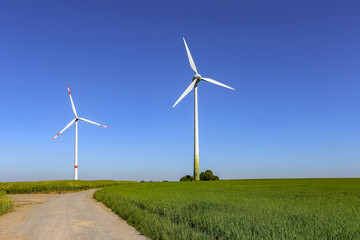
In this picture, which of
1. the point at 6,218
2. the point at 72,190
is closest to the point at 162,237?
the point at 6,218

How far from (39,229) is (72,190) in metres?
49.8

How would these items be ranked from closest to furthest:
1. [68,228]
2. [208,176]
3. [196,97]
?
[68,228]
[196,97]
[208,176]

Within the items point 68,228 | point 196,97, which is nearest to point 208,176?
point 196,97

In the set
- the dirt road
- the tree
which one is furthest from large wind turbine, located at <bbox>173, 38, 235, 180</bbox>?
the dirt road

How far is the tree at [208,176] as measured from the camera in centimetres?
8362

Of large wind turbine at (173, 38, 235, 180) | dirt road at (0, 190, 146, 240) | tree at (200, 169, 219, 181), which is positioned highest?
large wind turbine at (173, 38, 235, 180)

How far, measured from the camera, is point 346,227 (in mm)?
11656

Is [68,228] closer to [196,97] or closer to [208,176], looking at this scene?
[196,97]

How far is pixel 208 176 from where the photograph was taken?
83.8 metres

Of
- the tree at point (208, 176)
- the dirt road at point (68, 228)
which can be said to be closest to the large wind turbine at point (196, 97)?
the tree at point (208, 176)

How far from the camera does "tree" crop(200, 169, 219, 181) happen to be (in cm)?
8362

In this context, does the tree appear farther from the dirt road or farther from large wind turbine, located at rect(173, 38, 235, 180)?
the dirt road

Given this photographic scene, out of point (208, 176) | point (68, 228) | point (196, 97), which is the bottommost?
point (208, 176)

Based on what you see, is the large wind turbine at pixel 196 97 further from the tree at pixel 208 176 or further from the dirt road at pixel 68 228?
the dirt road at pixel 68 228
